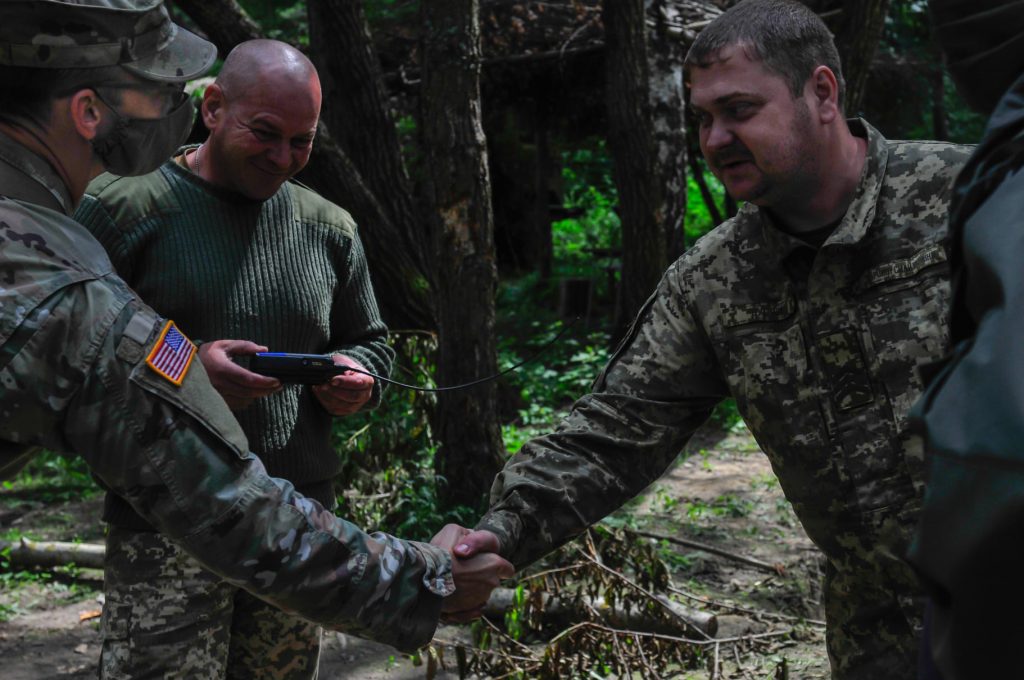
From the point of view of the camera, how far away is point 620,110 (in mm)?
7961

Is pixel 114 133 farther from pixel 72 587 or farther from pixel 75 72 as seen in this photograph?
pixel 72 587

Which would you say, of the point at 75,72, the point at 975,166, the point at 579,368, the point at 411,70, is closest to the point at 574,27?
the point at 411,70

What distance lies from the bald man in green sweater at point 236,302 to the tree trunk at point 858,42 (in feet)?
14.7

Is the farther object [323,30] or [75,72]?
[323,30]

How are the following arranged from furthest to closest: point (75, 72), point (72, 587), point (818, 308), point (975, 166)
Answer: point (72, 587) → point (818, 308) → point (75, 72) → point (975, 166)

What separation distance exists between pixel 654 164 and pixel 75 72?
6127 millimetres

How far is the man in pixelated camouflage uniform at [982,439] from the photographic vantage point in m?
1.19

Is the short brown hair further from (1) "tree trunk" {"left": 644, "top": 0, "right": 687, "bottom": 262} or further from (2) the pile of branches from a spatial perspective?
(1) "tree trunk" {"left": 644, "top": 0, "right": 687, "bottom": 262}

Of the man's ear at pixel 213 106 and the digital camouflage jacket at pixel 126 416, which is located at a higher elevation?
the man's ear at pixel 213 106

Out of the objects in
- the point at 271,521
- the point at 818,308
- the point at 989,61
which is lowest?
the point at 271,521

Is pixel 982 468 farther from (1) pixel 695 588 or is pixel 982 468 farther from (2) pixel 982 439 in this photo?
(1) pixel 695 588

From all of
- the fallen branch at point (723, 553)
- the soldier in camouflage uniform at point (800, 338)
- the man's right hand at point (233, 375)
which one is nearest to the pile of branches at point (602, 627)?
the fallen branch at point (723, 553)

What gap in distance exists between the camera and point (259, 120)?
321 cm

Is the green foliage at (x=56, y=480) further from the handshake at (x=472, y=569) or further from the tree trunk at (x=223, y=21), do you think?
the handshake at (x=472, y=569)
